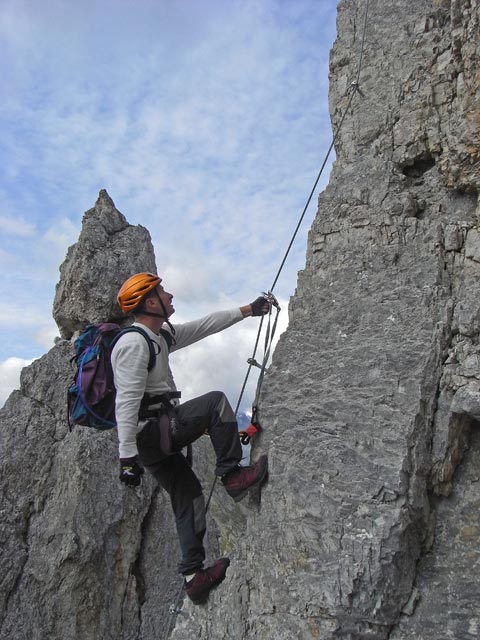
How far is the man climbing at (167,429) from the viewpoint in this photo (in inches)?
275

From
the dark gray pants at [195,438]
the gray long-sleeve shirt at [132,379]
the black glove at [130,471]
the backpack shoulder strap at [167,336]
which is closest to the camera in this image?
the black glove at [130,471]

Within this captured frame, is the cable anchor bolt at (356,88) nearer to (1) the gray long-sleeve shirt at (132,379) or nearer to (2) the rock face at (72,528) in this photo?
(1) the gray long-sleeve shirt at (132,379)

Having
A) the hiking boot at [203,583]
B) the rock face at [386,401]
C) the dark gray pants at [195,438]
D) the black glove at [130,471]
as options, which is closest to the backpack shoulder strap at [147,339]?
the dark gray pants at [195,438]

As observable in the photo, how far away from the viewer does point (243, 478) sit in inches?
286

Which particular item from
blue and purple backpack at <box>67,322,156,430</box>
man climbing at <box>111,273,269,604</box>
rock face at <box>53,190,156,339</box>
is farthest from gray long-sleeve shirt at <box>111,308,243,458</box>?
rock face at <box>53,190,156,339</box>

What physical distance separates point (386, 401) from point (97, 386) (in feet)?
11.9

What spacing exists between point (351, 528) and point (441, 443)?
145 centimetres

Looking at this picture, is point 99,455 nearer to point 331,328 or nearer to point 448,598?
point 331,328

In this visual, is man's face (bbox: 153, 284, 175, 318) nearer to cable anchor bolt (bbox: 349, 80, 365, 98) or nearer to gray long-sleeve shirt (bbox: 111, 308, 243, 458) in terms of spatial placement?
gray long-sleeve shirt (bbox: 111, 308, 243, 458)

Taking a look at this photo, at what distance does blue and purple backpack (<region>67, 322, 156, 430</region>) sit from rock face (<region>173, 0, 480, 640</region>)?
6.72ft

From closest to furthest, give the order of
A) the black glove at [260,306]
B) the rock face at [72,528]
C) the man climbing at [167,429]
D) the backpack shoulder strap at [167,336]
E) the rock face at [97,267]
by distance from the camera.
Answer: the man climbing at [167,429] → the backpack shoulder strap at [167,336] → the black glove at [260,306] → the rock face at [72,528] → the rock face at [97,267]

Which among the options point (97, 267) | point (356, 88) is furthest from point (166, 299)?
point (97, 267)

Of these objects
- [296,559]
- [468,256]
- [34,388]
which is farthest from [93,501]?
[468,256]

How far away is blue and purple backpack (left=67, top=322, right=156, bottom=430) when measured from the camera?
730 centimetres
